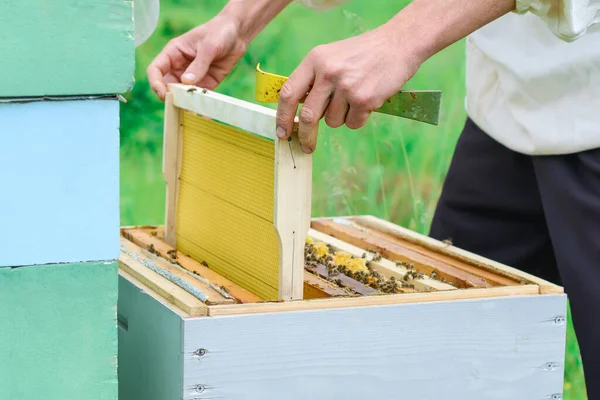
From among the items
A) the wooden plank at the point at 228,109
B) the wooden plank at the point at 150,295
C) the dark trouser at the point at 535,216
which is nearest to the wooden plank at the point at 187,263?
the wooden plank at the point at 150,295

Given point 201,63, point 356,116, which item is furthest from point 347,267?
point 201,63

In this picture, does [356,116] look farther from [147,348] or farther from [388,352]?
[147,348]

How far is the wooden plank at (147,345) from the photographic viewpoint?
1278 mm

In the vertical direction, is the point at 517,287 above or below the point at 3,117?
below

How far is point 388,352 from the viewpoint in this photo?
1.35m

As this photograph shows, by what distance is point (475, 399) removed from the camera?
141cm

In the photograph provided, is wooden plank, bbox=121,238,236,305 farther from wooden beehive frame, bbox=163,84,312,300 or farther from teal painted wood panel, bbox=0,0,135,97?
teal painted wood panel, bbox=0,0,135,97

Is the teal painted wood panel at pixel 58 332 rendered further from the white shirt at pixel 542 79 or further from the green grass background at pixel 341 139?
the green grass background at pixel 341 139

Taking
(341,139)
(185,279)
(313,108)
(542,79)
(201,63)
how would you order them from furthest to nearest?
(341,139)
(201,63)
(542,79)
(185,279)
(313,108)

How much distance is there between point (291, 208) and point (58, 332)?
40 centimetres

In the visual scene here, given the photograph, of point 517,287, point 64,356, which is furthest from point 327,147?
point 64,356

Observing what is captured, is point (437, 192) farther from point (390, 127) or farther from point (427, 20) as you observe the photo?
point (427, 20)

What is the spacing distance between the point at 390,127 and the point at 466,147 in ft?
4.18

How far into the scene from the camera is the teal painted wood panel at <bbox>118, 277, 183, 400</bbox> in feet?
4.20
